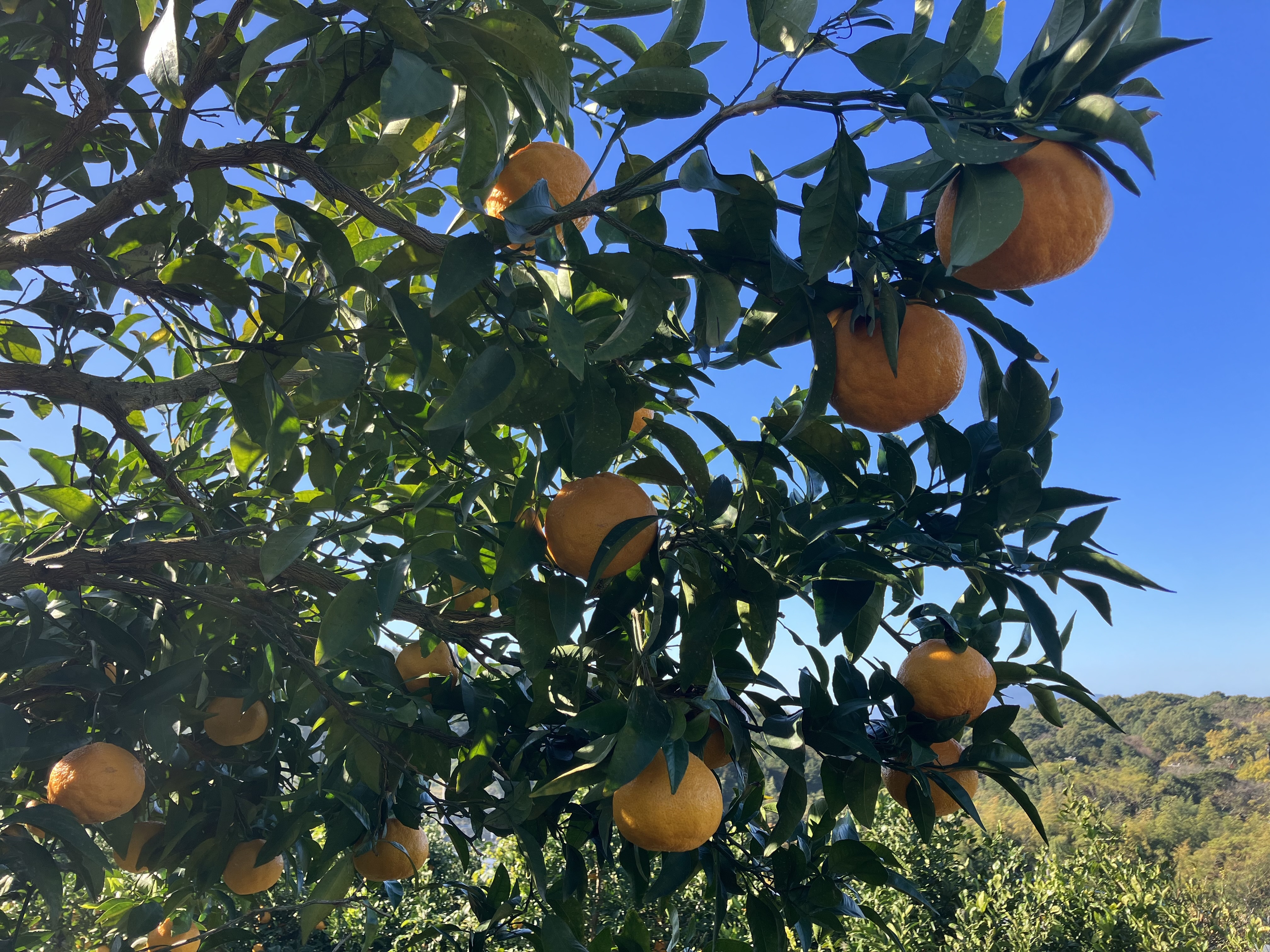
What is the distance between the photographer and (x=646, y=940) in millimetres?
1319

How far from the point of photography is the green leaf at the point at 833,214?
2.46 feet

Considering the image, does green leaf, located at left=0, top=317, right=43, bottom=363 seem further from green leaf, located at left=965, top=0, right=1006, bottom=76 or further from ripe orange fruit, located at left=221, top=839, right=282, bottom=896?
green leaf, located at left=965, top=0, right=1006, bottom=76

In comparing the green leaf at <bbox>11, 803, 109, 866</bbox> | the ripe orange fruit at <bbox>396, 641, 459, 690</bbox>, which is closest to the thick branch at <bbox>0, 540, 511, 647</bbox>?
the ripe orange fruit at <bbox>396, 641, 459, 690</bbox>

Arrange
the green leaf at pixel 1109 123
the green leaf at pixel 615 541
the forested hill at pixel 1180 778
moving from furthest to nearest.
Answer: the forested hill at pixel 1180 778, the green leaf at pixel 615 541, the green leaf at pixel 1109 123

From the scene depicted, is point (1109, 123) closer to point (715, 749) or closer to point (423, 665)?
point (715, 749)

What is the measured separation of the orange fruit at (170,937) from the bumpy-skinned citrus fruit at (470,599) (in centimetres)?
146

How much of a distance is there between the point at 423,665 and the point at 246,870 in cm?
63

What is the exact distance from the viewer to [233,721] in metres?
1.70

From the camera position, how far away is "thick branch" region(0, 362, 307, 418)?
1302mm

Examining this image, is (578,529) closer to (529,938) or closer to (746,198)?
(746,198)

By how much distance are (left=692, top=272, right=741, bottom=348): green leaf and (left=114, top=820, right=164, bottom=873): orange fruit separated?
1.69 m

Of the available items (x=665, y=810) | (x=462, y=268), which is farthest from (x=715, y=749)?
(x=462, y=268)

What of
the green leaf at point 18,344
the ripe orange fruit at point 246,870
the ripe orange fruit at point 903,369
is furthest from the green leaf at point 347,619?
the green leaf at point 18,344

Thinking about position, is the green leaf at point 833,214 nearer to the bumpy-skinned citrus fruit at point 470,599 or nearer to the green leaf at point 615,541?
the green leaf at point 615,541
